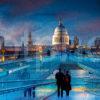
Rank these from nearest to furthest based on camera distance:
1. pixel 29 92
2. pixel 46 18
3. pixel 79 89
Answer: pixel 29 92
pixel 79 89
pixel 46 18

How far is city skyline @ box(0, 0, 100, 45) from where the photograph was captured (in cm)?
678

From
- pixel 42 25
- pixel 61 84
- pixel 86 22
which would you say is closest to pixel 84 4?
pixel 86 22

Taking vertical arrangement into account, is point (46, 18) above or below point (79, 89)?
above

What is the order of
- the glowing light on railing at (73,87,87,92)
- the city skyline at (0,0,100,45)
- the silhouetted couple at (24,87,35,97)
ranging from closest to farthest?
the silhouetted couple at (24,87,35,97)
the glowing light on railing at (73,87,87,92)
the city skyline at (0,0,100,45)

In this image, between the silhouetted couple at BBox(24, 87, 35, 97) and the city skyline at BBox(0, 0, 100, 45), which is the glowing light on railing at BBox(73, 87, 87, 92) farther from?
the city skyline at BBox(0, 0, 100, 45)

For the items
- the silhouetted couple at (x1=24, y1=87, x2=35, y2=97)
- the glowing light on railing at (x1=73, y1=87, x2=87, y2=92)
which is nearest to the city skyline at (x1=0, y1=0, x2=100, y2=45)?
the glowing light on railing at (x1=73, y1=87, x2=87, y2=92)

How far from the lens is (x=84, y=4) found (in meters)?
6.82

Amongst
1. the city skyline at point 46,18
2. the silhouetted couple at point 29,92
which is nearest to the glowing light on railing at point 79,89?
the silhouetted couple at point 29,92

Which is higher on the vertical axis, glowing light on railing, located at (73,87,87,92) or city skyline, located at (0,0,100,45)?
city skyline, located at (0,0,100,45)

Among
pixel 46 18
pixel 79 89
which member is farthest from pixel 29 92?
pixel 46 18

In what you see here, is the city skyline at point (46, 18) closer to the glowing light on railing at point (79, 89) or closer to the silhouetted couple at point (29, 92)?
the glowing light on railing at point (79, 89)

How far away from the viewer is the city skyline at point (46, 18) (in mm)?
6781

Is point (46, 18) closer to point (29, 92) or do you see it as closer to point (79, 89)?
point (79, 89)

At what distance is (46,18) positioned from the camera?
22.4 feet
